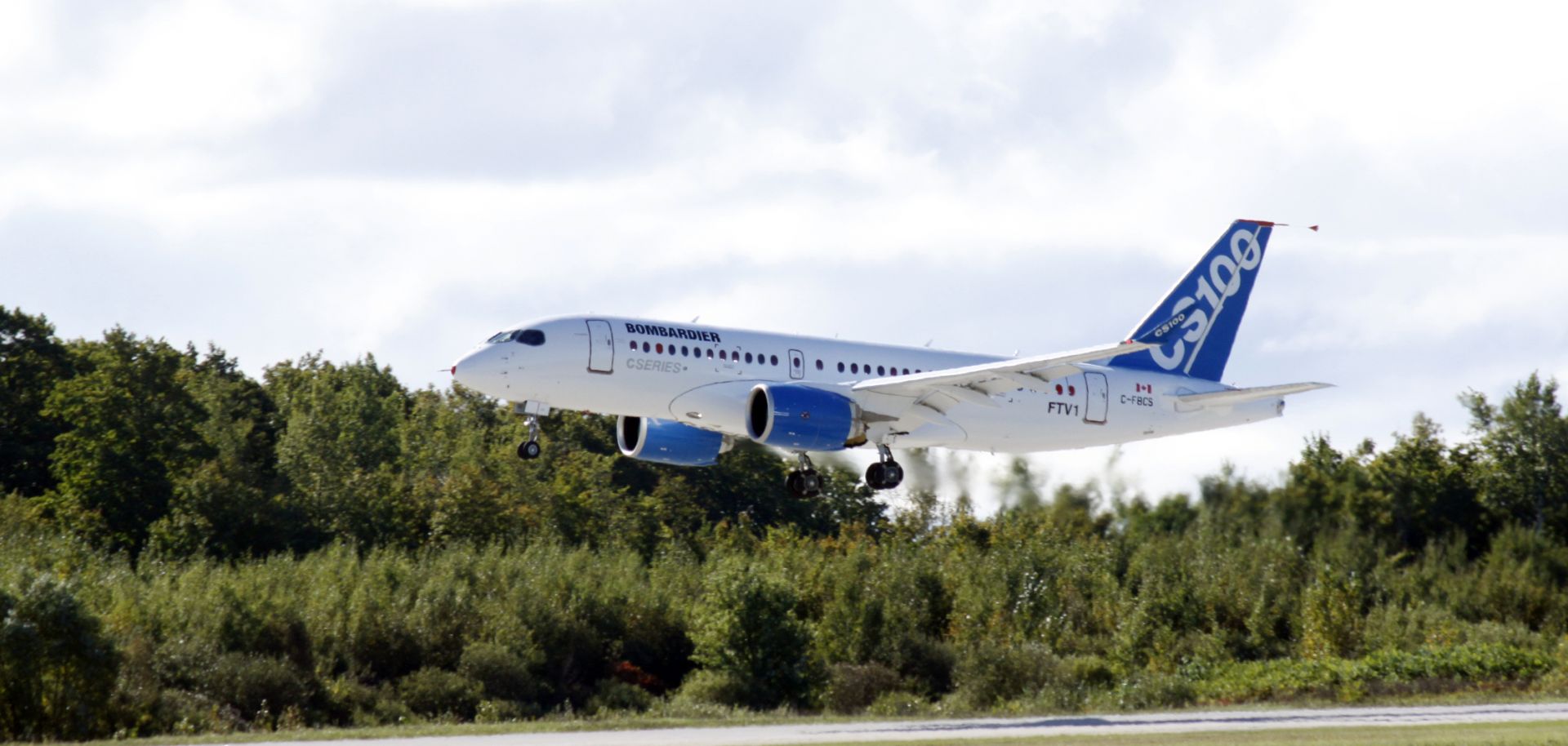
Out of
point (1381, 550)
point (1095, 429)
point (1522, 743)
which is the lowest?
point (1522, 743)

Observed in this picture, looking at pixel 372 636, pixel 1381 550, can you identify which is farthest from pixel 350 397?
pixel 1381 550

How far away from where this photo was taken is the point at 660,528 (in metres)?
76.2

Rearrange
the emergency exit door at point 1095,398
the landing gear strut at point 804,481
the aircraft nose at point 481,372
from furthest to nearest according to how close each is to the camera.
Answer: the emergency exit door at point 1095,398 < the landing gear strut at point 804,481 < the aircraft nose at point 481,372

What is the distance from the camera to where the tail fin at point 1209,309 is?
48.4m

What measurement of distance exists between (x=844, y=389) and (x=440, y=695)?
61.0ft

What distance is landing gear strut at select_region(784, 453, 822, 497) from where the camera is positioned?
138ft

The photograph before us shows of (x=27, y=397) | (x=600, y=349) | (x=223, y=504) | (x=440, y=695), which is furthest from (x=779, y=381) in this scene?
(x=27, y=397)

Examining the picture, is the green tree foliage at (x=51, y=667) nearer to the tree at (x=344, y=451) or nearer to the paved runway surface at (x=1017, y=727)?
the paved runway surface at (x=1017, y=727)

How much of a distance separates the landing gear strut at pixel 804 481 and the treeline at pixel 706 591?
32.3 feet

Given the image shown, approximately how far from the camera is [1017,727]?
3984cm

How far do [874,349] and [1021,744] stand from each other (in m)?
13.2

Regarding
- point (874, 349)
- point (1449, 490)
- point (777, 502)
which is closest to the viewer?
point (874, 349)

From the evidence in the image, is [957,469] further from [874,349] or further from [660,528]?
[660,528]

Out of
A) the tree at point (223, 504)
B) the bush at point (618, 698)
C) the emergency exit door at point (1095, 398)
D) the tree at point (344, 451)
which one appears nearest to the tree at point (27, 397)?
the tree at point (223, 504)
